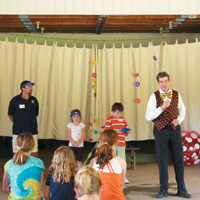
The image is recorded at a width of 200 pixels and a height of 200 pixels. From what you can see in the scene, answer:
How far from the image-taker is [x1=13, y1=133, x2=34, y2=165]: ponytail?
2828 millimetres

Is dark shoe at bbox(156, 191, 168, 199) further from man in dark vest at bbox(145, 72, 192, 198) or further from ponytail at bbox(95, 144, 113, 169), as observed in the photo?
ponytail at bbox(95, 144, 113, 169)

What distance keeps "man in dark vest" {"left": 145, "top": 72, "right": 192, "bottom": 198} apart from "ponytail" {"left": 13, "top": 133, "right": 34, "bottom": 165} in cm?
158

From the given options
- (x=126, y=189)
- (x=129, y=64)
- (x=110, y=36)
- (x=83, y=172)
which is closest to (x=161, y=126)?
(x=126, y=189)

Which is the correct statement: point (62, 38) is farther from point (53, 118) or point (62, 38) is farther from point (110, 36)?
point (53, 118)

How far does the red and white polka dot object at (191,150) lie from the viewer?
593 centimetres

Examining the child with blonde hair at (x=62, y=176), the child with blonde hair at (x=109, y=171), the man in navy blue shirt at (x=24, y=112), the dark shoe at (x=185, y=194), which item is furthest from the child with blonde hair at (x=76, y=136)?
the child with blonde hair at (x=62, y=176)

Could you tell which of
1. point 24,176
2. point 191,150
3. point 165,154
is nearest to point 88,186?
point 24,176

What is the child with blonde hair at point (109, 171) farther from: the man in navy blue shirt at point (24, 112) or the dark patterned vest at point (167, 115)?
the man in navy blue shirt at point (24, 112)

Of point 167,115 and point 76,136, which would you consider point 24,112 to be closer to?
point 76,136

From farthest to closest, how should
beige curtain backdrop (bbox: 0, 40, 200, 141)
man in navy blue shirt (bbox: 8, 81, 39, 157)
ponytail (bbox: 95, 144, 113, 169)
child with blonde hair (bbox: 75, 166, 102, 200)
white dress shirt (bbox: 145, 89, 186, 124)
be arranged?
beige curtain backdrop (bbox: 0, 40, 200, 141)
man in navy blue shirt (bbox: 8, 81, 39, 157)
white dress shirt (bbox: 145, 89, 186, 124)
ponytail (bbox: 95, 144, 113, 169)
child with blonde hair (bbox: 75, 166, 102, 200)

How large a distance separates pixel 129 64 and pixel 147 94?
61cm

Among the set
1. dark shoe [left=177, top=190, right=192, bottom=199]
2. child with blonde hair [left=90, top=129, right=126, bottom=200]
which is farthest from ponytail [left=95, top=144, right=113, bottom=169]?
dark shoe [left=177, top=190, right=192, bottom=199]

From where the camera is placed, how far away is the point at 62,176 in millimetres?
2584
